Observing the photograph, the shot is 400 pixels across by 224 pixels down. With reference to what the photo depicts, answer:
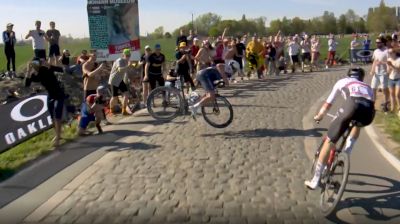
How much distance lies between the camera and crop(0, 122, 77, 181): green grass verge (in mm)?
8500

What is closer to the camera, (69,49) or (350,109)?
(350,109)

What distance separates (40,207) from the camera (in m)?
6.54

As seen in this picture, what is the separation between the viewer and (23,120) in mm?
10148

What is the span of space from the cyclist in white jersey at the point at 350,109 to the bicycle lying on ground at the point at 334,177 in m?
0.07

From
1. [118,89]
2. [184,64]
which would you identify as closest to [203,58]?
[184,64]

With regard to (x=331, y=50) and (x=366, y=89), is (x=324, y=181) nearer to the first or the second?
(x=366, y=89)

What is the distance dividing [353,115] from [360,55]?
79.8ft

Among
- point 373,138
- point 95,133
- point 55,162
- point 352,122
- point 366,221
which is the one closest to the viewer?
point 366,221

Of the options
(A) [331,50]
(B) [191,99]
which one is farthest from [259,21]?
(B) [191,99]

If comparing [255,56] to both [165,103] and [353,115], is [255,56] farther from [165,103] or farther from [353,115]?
[353,115]

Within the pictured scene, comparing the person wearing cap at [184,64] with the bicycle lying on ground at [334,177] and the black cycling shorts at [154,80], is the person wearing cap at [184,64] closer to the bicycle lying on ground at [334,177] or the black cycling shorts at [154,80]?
the black cycling shorts at [154,80]

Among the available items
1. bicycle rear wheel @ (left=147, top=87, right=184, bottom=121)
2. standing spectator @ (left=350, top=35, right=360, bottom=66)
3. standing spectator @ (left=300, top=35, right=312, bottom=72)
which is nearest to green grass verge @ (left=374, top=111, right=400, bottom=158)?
bicycle rear wheel @ (left=147, top=87, right=184, bottom=121)

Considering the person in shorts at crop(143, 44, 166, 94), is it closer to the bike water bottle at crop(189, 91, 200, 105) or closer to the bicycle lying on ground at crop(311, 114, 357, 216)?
the bike water bottle at crop(189, 91, 200, 105)

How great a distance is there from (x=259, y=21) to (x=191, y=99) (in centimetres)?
9637
